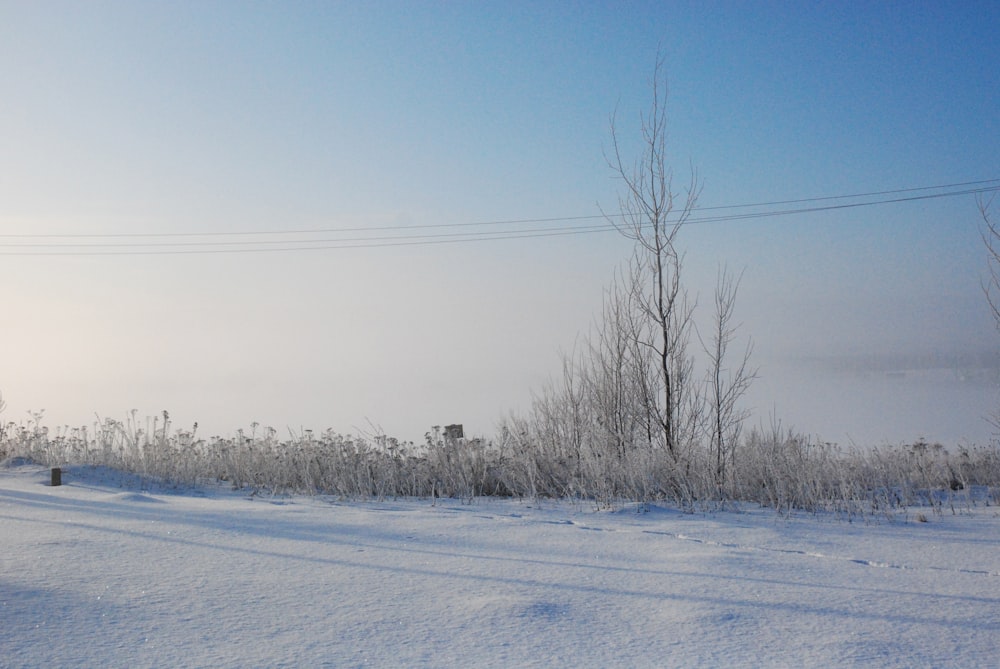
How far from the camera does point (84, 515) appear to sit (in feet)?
16.1

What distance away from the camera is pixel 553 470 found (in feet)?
24.5

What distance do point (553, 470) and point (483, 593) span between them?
14.7ft

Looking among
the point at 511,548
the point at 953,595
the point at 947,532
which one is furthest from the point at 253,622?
the point at 947,532

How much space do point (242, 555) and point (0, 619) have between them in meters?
1.16

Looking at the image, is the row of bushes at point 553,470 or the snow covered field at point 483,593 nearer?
the snow covered field at point 483,593

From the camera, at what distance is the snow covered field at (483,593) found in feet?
7.90

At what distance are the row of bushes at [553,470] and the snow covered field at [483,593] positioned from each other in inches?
62.2

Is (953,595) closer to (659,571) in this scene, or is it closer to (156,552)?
(659,571)

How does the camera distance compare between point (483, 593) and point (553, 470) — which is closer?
point (483, 593)

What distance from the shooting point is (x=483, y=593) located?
3.02m

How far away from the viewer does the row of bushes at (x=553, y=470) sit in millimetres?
6449

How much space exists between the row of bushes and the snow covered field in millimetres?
1580

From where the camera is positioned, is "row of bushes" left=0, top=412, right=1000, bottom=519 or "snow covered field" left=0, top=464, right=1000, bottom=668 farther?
"row of bushes" left=0, top=412, right=1000, bottom=519

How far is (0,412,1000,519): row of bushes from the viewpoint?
645 centimetres
